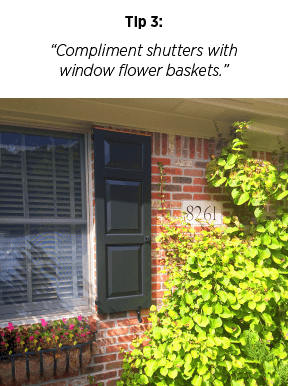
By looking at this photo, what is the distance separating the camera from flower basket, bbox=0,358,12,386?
64.4 inches

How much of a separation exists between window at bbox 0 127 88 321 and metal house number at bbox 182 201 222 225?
0.94m

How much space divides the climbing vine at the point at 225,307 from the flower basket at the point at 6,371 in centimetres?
81

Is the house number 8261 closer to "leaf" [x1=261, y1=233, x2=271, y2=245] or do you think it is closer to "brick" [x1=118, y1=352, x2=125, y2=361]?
"leaf" [x1=261, y1=233, x2=271, y2=245]

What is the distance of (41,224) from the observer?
1976mm

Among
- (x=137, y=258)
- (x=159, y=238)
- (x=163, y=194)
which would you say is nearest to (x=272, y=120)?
(x=163, y=194)

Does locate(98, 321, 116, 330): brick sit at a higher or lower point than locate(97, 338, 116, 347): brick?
higher

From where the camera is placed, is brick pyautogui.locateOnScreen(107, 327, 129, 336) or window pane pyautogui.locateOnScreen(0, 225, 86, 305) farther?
brick pyautogui.locateOnScreen(107, 327, 129, 336)

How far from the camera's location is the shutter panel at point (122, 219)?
77.7 inches

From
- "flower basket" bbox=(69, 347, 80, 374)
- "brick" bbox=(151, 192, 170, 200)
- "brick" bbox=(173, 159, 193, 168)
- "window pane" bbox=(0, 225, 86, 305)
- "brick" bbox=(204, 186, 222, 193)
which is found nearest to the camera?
"flower basket" bbox=(69, 347, 80, 374)

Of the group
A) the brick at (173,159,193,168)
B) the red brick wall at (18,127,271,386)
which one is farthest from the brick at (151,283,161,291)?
the brick at (173,159,193,168)

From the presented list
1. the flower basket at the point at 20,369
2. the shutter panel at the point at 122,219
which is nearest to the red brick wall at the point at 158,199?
the shutter panel at the point at 122,219

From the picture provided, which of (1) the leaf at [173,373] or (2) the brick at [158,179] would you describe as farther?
(2) the brick at [158,179]

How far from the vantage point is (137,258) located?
2.08 metres

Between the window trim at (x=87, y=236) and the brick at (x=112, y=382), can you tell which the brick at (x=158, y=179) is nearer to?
the window trim at (x=87, y=236)
